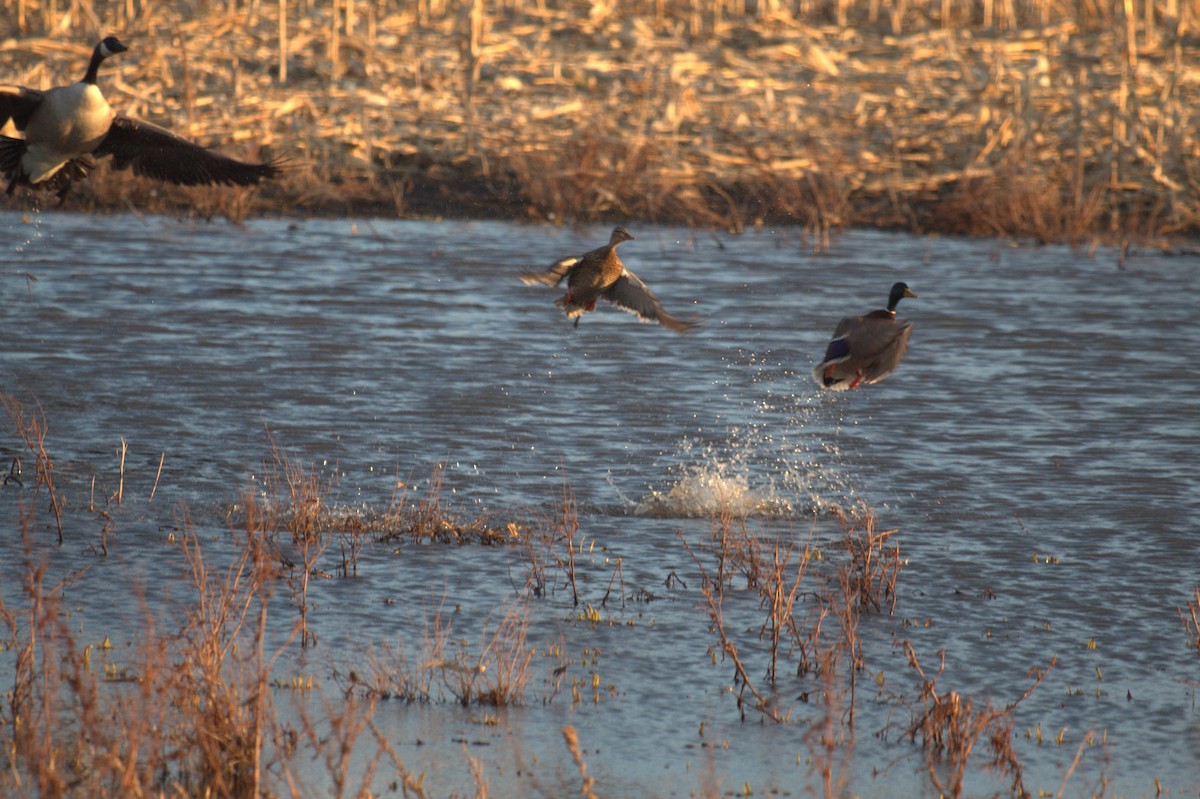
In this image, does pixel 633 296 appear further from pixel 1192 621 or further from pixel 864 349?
pixel 1192 621

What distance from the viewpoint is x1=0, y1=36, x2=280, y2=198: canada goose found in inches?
336

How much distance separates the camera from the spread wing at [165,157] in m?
9.12

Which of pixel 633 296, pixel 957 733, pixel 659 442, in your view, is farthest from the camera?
pixel 659 442

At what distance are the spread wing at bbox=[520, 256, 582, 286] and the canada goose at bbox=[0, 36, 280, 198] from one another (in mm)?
1872

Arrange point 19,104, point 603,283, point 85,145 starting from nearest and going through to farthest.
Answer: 1. point 603,283
2. point 19,104
3. point 85,145

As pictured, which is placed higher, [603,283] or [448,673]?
[603,283]

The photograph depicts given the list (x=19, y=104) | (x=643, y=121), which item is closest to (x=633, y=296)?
(x=19, y=104)

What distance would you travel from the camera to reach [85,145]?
8.80m

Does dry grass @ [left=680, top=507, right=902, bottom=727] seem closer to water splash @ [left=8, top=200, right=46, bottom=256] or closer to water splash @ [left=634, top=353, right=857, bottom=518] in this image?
water splash @ [left=634, top=353, right=857, bottom=518]

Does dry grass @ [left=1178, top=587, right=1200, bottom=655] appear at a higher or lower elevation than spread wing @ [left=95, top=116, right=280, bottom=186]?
lower

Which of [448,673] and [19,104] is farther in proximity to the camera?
[19,104]

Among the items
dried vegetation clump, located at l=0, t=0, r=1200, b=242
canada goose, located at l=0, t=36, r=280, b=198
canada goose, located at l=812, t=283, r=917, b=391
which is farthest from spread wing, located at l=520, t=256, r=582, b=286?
dried vegetation clump, located at l=0, t=0, r=1200, b=242

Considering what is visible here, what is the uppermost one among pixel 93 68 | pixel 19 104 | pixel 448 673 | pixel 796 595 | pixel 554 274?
pixel 93 68

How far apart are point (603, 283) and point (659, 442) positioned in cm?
184
